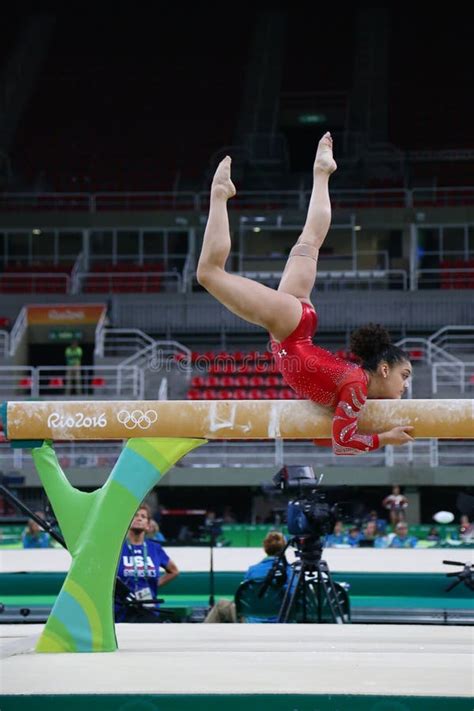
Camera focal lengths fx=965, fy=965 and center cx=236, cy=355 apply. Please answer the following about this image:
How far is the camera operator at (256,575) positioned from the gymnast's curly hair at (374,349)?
2.26 meters


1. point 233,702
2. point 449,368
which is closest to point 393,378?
point 233,702

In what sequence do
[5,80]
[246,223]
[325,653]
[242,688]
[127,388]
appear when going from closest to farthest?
[242,688], [325,653], [127,388], [246,223], [5,80]

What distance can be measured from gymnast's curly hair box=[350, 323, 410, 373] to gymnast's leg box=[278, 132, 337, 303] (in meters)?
0.31

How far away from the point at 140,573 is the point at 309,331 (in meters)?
2.79

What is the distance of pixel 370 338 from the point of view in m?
4.48

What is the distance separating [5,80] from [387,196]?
11.2 meters

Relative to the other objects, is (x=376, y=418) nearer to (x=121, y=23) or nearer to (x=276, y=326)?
(x=276, y=326)

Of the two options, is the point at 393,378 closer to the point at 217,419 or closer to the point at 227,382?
the point at 217,419

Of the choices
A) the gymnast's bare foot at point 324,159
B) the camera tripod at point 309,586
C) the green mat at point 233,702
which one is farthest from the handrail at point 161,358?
the green mat at point 233,702

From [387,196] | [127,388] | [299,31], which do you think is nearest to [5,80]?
[299,31]

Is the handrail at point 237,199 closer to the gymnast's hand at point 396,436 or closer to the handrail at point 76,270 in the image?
the handrail at point 76,270

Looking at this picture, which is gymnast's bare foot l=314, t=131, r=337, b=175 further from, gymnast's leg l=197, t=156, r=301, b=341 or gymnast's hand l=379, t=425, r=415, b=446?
gymnast's hand l=379, t=425, r=415, b=446

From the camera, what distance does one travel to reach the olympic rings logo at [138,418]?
4.24 meters

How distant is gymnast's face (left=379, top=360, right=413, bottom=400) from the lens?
14.6ft
